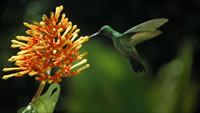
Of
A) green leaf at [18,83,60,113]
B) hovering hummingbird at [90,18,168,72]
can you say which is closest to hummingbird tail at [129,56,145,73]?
hovering hummingbird at [90,18,168,72]

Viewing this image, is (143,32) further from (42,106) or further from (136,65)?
(42,106)

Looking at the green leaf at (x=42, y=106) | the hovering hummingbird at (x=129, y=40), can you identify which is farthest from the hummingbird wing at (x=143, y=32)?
the green leaf at (x=42, y=106)

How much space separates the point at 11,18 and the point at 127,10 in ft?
2.34

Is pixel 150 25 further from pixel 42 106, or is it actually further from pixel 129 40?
pixel 42 106

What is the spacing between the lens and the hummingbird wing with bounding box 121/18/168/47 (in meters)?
0.46

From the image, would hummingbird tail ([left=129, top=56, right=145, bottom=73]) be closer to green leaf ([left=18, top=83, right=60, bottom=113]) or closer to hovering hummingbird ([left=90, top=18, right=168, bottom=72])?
hovering hummingbird ([left=90, top=18, right=168, bottom=72])

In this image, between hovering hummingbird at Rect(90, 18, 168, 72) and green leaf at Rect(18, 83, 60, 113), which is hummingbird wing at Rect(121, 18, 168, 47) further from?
green leaf at Rect(18, 83, 60, 113)

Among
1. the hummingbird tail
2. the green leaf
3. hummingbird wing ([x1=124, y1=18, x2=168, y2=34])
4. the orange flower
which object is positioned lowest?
the hummingbird tail

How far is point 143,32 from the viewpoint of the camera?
0.50 meters

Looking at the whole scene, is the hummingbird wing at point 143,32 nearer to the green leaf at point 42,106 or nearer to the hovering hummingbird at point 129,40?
the hovering hummingbird at point 129,40

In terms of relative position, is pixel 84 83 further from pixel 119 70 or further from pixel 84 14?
pixel 84 14

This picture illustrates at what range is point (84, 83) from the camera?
17.3 inches

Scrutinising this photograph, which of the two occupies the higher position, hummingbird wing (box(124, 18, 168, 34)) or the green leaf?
hummingbird wing (box(124, 18, 168, 34))

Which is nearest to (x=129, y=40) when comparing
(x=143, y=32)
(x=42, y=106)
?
(x=143, y=32)
